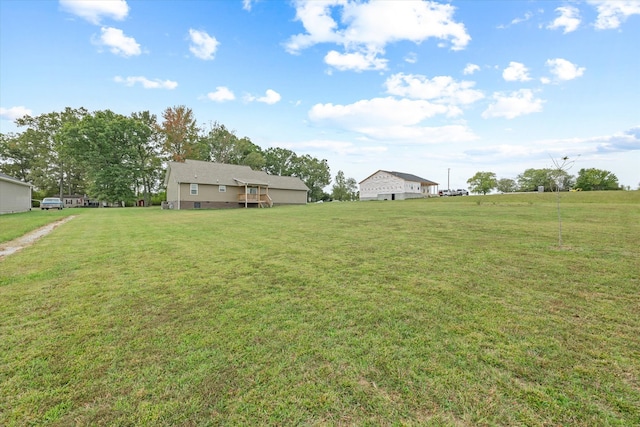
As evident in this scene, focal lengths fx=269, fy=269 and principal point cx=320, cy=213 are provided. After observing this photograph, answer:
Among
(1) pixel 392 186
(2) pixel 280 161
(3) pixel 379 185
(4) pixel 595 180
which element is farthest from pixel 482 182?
(2) pixel 280 161

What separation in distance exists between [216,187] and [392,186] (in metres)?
29.1

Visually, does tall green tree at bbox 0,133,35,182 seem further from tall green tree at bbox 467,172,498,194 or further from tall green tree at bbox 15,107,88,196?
tall green tree at bbox 467,172,498,194

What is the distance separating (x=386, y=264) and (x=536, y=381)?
3.45m

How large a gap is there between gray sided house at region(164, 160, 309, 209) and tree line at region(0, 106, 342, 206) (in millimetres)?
9332

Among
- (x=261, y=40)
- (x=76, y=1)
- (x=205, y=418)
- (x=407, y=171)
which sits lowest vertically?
(x=205, y=418)

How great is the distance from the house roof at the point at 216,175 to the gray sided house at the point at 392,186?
17857 millimetres

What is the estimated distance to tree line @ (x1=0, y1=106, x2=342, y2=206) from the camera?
34906mm

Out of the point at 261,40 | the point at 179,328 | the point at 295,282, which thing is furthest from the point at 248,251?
the point at 261,40

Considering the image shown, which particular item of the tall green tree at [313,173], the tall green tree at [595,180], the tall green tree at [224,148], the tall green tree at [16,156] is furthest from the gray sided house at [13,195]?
the tall green tree at [595,180]

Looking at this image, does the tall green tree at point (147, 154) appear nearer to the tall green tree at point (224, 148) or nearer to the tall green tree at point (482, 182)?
the tall green tree at point (224, 148)

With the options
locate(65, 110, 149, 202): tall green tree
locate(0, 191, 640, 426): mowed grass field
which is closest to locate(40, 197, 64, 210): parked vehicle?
locate(65, 110, 149, 202): tall green tree

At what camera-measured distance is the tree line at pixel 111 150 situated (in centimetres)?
3491

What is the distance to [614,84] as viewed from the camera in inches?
616

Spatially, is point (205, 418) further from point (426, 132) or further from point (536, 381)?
point (426, 132)
